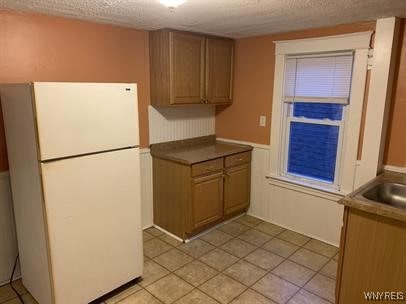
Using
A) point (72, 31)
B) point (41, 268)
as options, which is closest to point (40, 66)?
point (72, 31)

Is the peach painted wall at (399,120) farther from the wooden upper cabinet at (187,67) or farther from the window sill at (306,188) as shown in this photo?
the wooden upper cabinet at (187,67)

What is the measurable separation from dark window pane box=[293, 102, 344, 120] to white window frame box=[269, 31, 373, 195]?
8 cm

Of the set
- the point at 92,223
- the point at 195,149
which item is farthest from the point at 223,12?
the point at 92,223

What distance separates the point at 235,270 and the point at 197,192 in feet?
2.64

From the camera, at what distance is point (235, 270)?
262cm

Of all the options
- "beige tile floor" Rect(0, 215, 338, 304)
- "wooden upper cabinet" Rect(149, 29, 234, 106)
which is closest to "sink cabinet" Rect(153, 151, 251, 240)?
"beige tile floor" Rect(0, 215, 338, 304)

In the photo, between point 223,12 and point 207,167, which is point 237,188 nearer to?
point 207,167

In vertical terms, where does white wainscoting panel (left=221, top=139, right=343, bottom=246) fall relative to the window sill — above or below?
below

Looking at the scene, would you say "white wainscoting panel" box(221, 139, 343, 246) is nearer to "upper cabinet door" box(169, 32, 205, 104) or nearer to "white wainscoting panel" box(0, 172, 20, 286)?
"upper cabinet door" box(169, 32, 205, 104)

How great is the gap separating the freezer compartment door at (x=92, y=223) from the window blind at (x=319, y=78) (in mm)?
1824

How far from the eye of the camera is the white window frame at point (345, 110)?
2.60 metres

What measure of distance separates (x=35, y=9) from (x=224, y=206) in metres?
2.47

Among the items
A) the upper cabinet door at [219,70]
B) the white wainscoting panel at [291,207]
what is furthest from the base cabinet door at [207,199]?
the upper cabinet door at [219,70]

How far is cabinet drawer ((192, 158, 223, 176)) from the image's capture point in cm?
293
